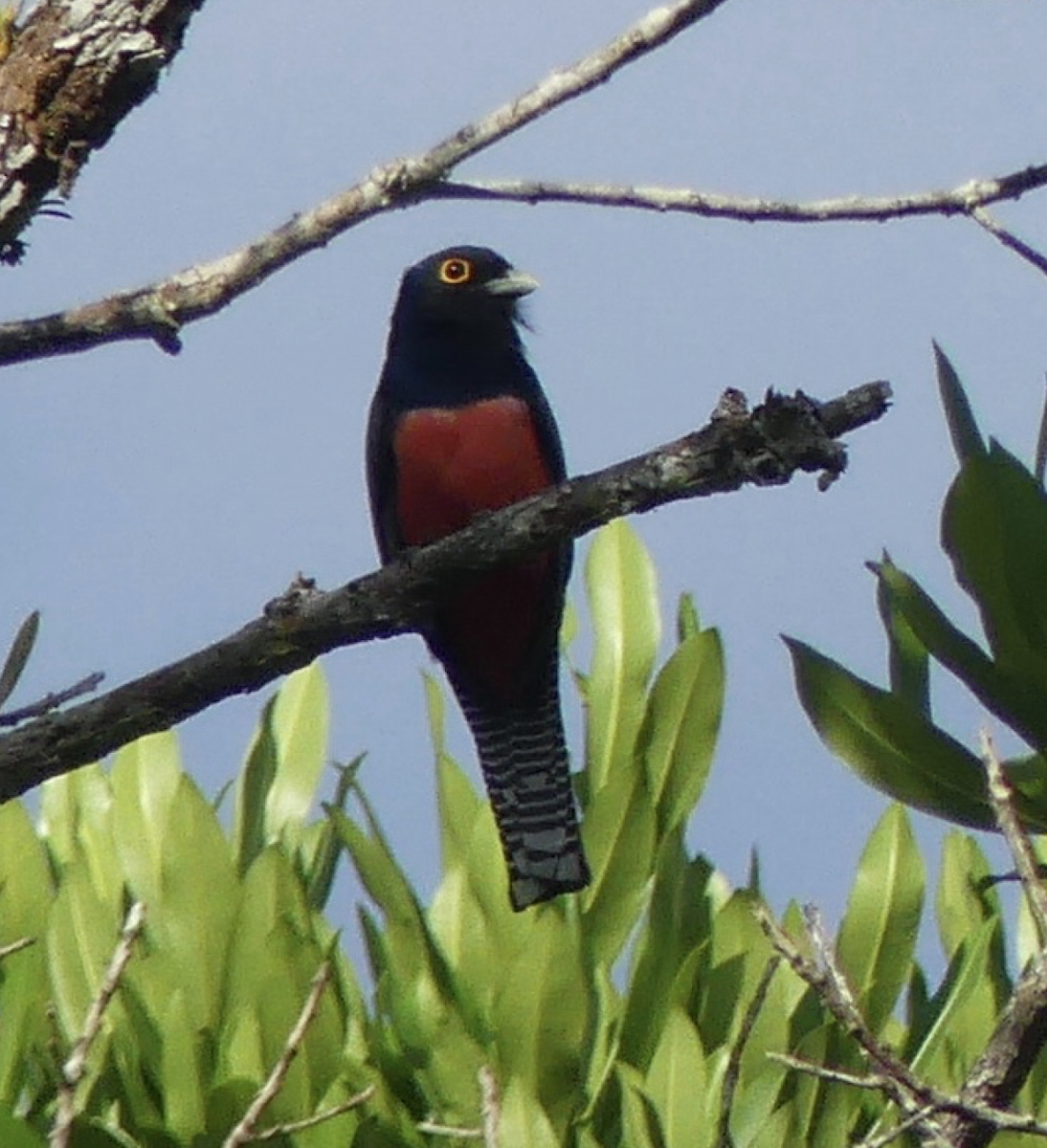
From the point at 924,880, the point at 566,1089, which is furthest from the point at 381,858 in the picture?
the point at 924,880

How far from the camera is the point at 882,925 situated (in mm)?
4992

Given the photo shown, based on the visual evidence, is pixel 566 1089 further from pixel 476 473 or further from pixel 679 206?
pixel 679 206

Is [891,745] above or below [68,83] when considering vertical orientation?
below

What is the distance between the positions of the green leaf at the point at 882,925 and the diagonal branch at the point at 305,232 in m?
2.44

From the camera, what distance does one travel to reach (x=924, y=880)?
505cm

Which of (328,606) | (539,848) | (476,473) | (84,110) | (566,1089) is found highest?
(84,110)

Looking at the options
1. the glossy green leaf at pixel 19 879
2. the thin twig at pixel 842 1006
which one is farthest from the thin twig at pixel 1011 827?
the glossy green leaf at pixel 19 879

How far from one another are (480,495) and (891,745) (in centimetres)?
120

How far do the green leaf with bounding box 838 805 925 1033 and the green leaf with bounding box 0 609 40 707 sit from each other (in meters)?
2.36

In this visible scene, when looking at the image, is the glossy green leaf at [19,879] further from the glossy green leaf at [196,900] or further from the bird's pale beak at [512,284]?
the bird's pale beak at [512,284]

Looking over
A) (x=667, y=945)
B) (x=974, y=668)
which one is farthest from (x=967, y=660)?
(x=667, y=945)

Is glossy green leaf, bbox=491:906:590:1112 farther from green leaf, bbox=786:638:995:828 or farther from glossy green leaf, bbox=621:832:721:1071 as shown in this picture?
green leaf, bbox=786:638:995:828

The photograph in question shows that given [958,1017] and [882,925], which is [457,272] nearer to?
[882,925]

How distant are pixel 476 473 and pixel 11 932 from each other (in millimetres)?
1503
